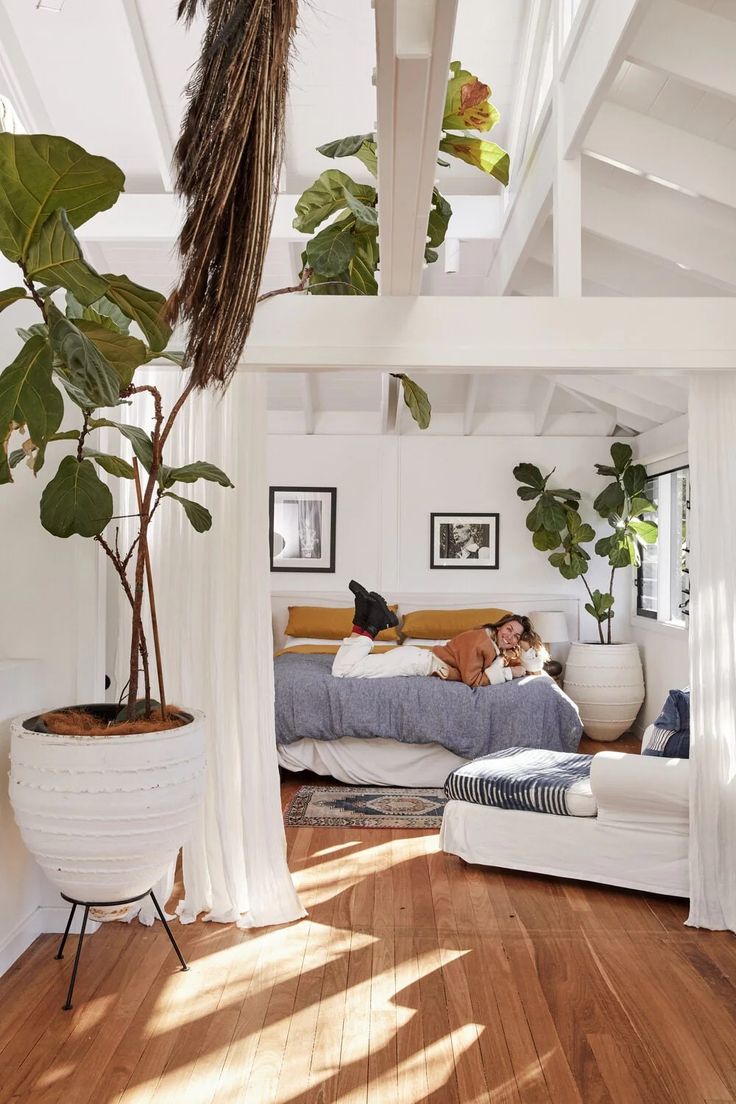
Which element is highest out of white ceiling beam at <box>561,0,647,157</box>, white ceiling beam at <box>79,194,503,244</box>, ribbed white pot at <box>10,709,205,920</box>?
white ceiling beam at <box>79,194,503,244</box>

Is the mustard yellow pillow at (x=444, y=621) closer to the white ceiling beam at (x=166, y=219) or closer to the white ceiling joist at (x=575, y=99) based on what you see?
the white ceiling beam at (x=166, y=219)

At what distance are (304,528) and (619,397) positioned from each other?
2803 millimetres

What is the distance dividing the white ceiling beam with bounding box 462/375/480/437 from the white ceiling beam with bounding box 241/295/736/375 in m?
3.87

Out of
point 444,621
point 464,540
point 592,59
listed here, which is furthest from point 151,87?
point 464,540

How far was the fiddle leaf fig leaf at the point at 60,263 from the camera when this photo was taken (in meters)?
1.94

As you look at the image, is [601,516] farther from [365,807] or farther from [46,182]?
[46,182]

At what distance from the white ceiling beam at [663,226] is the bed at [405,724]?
2583 millimetres

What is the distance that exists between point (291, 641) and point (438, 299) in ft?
14.8

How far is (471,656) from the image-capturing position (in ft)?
19.5

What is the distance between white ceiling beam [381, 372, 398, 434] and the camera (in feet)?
23.6

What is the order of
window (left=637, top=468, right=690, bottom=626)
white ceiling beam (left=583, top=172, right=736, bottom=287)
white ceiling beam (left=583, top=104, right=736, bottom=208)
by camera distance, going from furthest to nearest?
window (left=637, top=468, right=690, bottom=626)
white ceiling beam (left=583, top=172, right=736, bottom=287)
white ceiling beam (left=583, top=104, right=736, bottom=208)

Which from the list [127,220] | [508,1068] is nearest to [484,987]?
[508,1068]

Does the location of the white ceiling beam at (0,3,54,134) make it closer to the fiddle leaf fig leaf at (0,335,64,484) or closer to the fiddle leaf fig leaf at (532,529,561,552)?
the fiddle leaf fig leaf at (0,335,64,484)

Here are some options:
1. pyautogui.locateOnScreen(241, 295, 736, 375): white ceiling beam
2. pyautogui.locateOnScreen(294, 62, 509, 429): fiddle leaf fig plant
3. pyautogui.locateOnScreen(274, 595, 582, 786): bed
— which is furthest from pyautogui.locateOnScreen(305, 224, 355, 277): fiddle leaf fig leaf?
pyautogui.locateOnScreen(274, 595, 582, 786): bed
